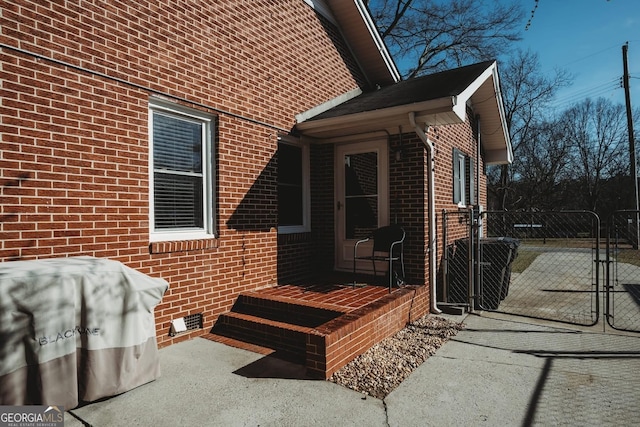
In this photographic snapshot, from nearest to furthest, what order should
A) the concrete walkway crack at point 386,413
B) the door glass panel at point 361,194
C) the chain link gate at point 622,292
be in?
the concrete walkway crack at point 386,413
the chain link gate at point 622,292
the door glass panel at point 361,194

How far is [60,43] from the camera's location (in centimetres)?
352

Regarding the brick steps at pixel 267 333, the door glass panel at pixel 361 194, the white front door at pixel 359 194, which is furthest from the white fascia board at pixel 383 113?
the brick steps at pixel 267 333

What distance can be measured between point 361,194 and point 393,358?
318cm

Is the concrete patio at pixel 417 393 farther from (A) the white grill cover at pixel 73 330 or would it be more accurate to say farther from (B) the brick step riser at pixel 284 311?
(B) the brick step riser at pixel 284 311

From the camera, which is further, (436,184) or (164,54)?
(436,184)

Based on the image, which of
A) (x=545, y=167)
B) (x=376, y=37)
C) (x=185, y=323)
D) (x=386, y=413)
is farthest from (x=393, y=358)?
(x=545, y=167)

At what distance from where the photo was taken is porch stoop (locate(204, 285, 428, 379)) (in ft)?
11.8

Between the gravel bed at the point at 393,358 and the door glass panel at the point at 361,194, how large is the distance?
1.91 meters

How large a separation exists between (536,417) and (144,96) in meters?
4.80

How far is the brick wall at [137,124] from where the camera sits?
3311mm

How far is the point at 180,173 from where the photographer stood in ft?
15.3

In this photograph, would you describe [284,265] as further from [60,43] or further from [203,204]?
[60,43]

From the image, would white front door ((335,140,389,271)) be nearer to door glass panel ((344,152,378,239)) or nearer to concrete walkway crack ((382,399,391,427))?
door glass panel ((344,152,378,239))

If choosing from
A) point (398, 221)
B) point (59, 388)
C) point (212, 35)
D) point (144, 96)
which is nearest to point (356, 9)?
point (212, 35)
